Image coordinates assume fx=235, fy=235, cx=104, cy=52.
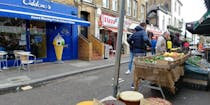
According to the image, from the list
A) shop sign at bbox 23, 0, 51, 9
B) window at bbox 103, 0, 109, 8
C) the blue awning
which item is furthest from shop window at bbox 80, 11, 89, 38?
shop sign at bbox 23, 0, 51, 9

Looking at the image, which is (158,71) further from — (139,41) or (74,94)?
(74,94)

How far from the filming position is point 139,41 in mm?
7770

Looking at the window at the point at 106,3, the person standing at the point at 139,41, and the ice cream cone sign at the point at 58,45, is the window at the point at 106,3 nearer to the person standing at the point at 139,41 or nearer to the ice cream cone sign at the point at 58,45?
the ice cream cone sign at the point at 58,45

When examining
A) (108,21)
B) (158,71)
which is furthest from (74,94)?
(108,21)

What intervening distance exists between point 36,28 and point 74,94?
6.31 m

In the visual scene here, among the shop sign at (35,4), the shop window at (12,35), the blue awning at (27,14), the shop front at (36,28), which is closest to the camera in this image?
the blue awning at (27,14)

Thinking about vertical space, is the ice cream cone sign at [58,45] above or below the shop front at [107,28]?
below

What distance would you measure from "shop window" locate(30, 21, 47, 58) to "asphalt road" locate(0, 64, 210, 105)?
163 inches

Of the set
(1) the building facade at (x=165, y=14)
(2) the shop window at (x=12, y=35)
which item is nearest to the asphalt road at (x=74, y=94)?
(2) the shop window at (x=12, y=35)

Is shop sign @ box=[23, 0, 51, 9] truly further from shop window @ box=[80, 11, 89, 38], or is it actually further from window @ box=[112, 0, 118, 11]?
window @ box=[112, 0, 118, 11]

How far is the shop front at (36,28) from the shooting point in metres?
9.78

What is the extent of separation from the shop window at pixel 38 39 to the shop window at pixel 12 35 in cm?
56

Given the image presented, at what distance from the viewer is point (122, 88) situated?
712cm

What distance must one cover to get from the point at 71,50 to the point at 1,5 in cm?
575
